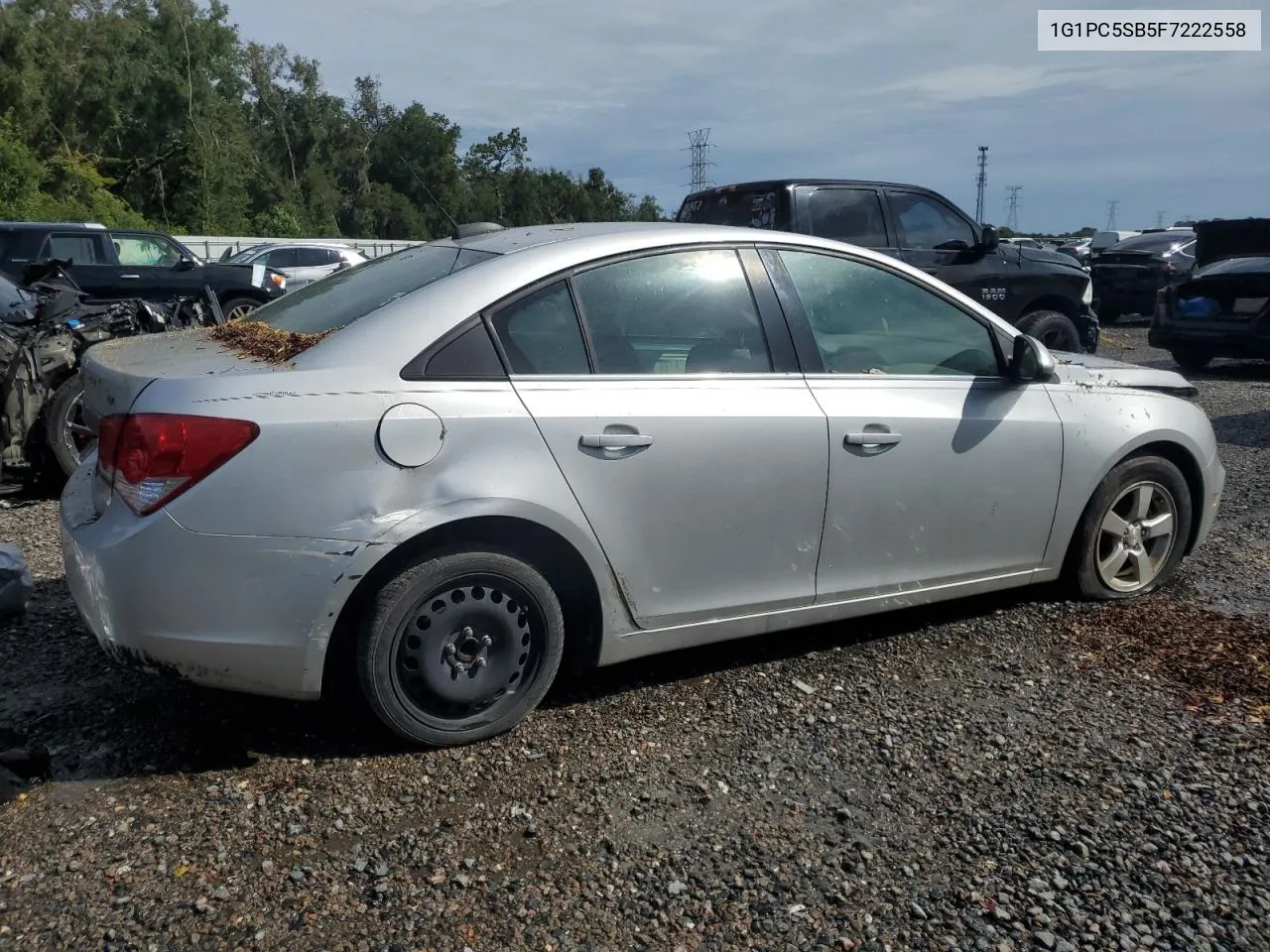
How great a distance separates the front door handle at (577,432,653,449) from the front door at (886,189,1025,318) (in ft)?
21.9

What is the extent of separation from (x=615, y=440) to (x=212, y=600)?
123 centimetres

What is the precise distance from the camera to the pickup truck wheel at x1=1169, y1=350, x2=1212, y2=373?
1271 centimetres

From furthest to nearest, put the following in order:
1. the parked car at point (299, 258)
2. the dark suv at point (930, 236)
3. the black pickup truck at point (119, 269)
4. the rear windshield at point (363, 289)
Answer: the parked car at point (299, 258)
the black pickup truck at point (119, 269)
the dark suv at point (930, 236)
the rear windshield at point (363, 289)

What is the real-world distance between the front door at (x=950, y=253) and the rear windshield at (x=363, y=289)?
6.33 metres

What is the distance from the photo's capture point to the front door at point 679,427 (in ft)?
11.0

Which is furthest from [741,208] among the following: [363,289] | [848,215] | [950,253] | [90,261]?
[90,261]

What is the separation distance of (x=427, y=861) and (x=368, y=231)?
6480 cm

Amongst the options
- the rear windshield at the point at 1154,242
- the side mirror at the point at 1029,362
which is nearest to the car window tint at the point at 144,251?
the side mirror at the point at 1029,362

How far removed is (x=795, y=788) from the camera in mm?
3148

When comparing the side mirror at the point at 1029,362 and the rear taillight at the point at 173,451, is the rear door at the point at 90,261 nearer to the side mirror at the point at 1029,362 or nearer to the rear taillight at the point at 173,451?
the rear taillight at the point at 173,451

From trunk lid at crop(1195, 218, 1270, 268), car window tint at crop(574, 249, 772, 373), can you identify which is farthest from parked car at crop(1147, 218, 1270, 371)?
car window tint at crop(574, 249, 772, 373)

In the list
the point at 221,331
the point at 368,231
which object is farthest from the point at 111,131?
the point at 221,331

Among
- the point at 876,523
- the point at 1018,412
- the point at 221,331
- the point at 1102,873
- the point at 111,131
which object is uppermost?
the point at 111,131

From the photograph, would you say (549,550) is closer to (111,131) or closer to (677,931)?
(677,931)
